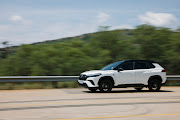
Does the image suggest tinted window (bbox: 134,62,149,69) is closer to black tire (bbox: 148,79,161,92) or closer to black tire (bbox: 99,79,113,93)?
black tire (bbox: 148,79,161,92)

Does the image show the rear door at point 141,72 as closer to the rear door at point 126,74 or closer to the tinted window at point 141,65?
the tinted window at point 141,65

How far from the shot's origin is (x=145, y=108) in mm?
8758

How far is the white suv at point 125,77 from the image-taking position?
44.1 feet

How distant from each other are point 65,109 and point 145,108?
247cm

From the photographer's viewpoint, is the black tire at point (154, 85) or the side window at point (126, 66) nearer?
the side window at point (126, 66)

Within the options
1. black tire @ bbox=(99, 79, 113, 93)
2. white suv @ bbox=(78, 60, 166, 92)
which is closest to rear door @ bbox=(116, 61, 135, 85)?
white suv @ bbox=(78, 60, 166, 92)

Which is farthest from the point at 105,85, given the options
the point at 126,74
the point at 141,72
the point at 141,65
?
the point at 141,65

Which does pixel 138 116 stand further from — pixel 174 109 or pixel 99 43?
pixel 99 43

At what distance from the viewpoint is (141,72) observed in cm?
1418

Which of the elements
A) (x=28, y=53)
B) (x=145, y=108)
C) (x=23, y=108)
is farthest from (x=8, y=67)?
(x=145, y=108)

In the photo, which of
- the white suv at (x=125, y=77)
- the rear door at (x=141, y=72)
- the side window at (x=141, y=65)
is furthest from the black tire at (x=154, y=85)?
the side window at (x=141, y=65)

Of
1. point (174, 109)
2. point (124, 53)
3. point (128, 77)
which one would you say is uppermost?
point (124, 53)

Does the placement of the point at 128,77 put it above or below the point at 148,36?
below

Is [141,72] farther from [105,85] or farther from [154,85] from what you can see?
[105,85]
